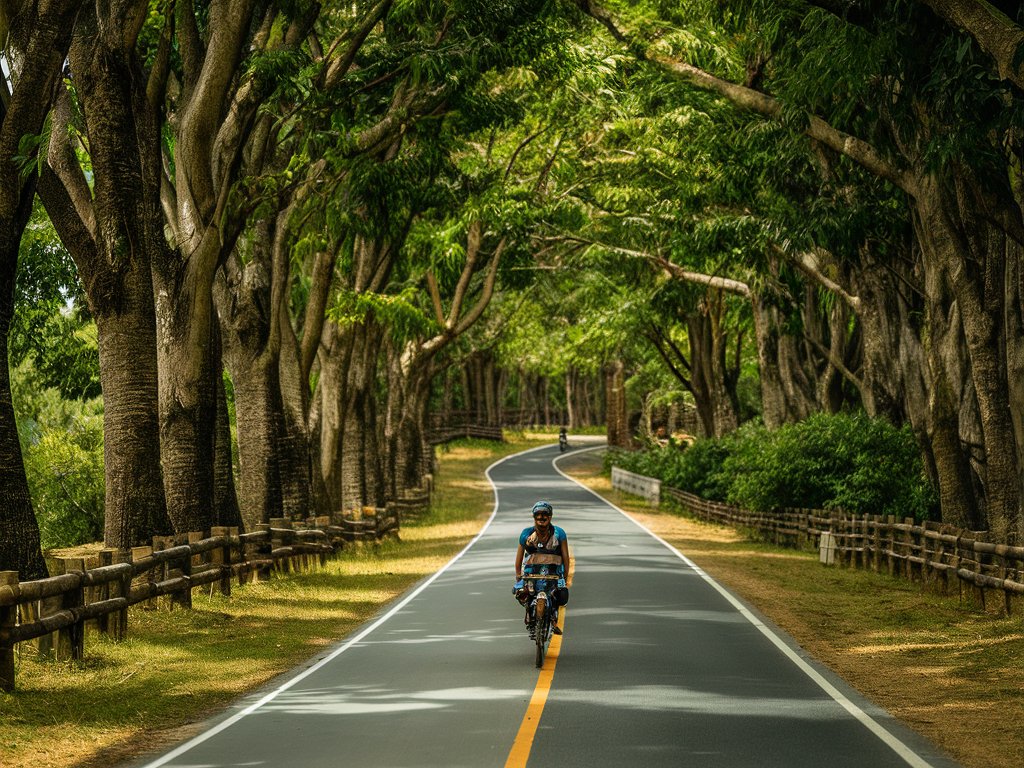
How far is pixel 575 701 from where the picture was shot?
10.9m

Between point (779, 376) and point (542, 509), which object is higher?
point (779, 376)

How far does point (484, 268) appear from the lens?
4084 centimetres

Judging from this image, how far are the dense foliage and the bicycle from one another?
53.5 feet

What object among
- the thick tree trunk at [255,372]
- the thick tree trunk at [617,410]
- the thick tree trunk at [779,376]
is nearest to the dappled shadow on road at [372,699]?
the thick tree trunk at [255,372]

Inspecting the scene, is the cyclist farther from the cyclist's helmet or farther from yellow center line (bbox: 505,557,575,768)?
yellow center line (bbox: 505,557,575,768)

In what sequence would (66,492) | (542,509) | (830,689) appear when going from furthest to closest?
1. (66,492)
2. (542,509)
3. (830,689)

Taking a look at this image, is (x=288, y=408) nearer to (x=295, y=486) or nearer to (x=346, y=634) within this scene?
(x=295, y=486)

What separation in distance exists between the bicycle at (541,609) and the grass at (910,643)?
3.00m

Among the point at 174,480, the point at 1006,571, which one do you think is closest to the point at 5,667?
the point at 174,480

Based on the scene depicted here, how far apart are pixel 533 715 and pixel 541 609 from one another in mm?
2905

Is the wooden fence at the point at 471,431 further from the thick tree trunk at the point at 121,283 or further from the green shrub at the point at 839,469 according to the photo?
the thick tree trunk at the point at 121,283

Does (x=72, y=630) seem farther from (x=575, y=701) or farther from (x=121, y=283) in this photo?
(x=575, y=701)

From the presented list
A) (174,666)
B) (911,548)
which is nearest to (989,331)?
(911,548)

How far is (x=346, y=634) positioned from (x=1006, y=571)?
875cm
